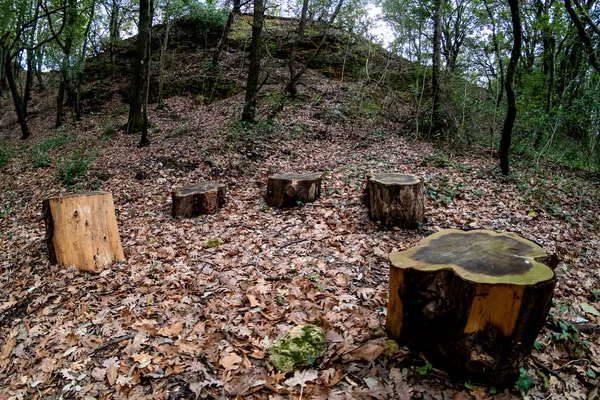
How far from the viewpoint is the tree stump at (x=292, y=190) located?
611 centimetres

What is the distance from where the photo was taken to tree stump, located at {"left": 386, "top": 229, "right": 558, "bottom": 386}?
2191mm

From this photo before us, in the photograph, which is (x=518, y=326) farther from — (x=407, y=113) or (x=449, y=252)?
(x=407, y=113)

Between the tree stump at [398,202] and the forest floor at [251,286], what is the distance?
20 centimetres

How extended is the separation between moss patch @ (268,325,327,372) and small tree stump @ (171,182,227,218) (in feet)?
12.2

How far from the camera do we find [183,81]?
16.2 meters

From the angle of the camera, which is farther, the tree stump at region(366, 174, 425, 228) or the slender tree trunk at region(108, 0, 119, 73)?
the slender tree trunk at region(108, 0, 119, 73)

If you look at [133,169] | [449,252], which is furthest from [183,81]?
[449,252]

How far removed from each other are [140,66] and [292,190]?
28.0 feet

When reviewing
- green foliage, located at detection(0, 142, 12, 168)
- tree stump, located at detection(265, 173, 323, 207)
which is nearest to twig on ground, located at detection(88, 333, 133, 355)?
tree stump, located at detection(265, 173, 323, 207)

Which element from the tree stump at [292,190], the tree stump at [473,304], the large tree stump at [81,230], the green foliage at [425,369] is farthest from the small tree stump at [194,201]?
the green foliage at [425,369]

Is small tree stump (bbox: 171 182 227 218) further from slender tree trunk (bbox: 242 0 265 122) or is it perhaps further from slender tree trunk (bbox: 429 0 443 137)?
slender tree trunk (bbox: 429 0 443 137)

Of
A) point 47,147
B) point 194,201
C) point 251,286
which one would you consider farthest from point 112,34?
point 251,286

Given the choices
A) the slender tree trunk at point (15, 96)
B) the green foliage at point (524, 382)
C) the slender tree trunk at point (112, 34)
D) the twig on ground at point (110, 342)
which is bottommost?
the twig on ground at point (110, 342)

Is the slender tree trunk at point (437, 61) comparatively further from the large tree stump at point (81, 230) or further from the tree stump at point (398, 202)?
the large tree stump at point (81, 230)
